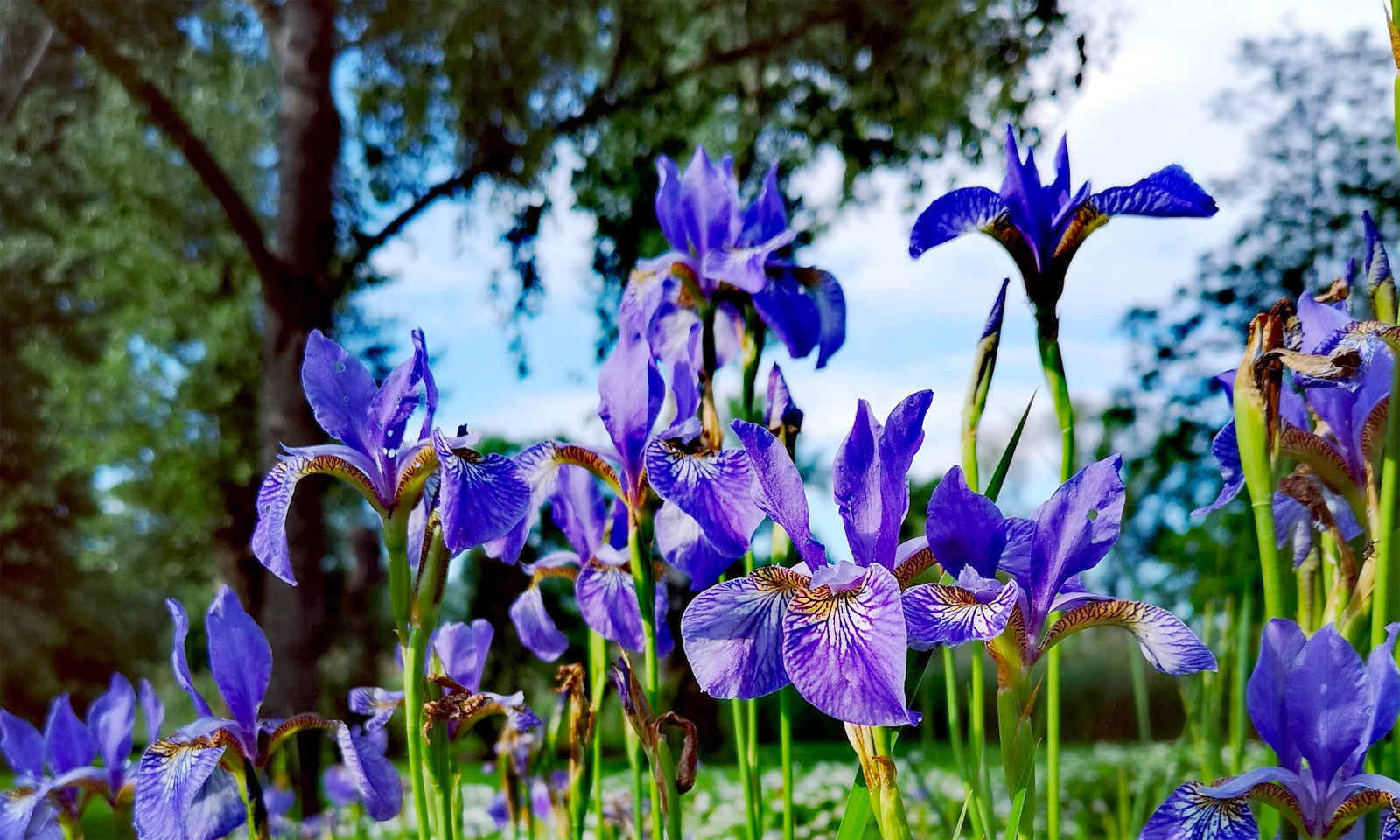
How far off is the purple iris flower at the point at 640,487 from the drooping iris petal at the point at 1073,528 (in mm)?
313

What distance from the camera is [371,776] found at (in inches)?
45.2

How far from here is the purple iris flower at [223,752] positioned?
1.09 metres

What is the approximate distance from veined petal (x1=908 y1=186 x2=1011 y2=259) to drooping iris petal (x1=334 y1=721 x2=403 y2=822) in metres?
0.79

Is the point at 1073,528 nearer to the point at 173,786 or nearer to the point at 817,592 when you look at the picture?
the point at 817,592

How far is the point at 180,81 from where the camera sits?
9.45 meters

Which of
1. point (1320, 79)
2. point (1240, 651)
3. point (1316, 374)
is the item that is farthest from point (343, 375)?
point (1320, 79)

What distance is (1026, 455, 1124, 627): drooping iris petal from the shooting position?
0.87 metres

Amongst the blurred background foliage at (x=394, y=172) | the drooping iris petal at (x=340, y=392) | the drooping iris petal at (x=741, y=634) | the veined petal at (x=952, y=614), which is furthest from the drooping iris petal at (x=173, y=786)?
the blurred background foliage at (x=394, y=172)

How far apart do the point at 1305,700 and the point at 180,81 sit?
10.4m

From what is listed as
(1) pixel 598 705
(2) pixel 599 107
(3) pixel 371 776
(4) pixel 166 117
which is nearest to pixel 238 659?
(3) pixel 371 776

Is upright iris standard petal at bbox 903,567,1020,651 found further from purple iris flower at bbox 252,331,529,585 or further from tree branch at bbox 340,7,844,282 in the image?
tree branch at bbox 340,7,844,282

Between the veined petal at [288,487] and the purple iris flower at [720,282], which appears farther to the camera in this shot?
the purple iris flower at [720,282]

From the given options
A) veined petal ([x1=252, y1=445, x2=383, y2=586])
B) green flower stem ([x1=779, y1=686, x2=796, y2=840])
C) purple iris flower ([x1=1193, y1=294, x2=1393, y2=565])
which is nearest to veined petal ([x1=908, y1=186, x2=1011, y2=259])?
purple iris flower ([x1=1193, y1=294, x2=1393, y2=565])

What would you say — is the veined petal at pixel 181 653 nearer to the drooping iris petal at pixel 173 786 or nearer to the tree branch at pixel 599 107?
the drooping iris petal at pixel 173 786
